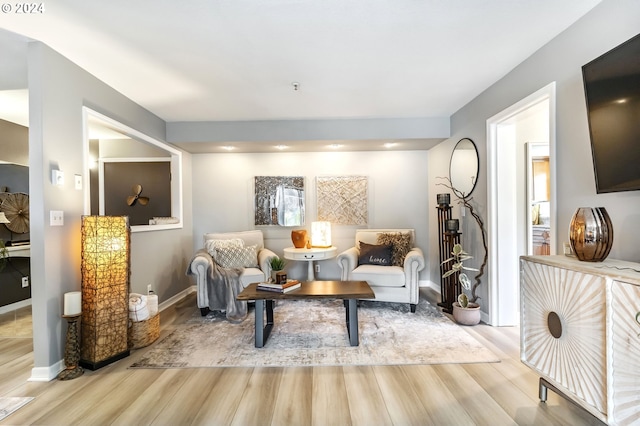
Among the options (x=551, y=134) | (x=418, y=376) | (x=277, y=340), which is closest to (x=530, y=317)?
(x=418, y=376)

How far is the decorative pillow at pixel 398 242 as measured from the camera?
3.74 meters

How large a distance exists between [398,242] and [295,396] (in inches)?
96.7

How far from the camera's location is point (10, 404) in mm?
1829

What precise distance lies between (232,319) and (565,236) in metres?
3.16

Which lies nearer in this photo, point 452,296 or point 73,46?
point 73,46

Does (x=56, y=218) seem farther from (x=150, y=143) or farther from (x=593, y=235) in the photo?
(x=593, y=235)

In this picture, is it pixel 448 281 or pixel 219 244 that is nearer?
pixel 448 281

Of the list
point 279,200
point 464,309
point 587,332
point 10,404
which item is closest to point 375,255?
point 464,309

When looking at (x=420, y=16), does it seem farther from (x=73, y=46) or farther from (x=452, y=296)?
(x=452, y=296)

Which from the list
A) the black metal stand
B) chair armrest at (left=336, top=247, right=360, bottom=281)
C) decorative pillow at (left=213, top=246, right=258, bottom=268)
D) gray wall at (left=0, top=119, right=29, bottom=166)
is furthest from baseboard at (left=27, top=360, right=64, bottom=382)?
the black metal stand

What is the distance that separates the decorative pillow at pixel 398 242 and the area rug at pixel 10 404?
136 inches

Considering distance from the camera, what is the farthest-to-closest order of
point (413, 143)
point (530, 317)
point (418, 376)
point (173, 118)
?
point (413, 143)
point (173, 118)
point (418, 376)
point (530, 317)

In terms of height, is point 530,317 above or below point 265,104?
below

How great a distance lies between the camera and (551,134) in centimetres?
214
